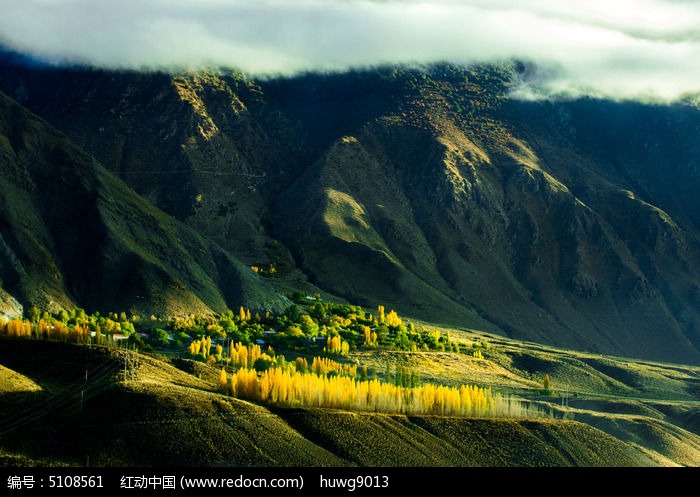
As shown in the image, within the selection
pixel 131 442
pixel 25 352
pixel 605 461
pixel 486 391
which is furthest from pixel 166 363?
pixel 605 461

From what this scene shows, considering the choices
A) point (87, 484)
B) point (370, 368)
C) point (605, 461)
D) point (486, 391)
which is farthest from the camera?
point (370, 368)

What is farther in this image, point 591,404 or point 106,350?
point 591,404

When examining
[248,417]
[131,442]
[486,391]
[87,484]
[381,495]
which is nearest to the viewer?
[87,484]

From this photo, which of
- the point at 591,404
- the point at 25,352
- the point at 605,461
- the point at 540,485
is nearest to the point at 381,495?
the point at 540,485

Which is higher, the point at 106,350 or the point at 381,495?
the point at 106,350

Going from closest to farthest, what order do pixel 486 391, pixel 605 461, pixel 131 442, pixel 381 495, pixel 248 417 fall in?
1. pixel 381 495
2. pixel 131 442
3. pixel 248 417
4. pixel 605 461
5. pixel 486 391

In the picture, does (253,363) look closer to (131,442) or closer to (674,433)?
(131,442)

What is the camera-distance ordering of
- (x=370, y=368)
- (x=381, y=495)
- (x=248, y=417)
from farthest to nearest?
(x=370, y=368) < (x=248, y=417) < (x=381, y=495)

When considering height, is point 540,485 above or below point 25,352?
below

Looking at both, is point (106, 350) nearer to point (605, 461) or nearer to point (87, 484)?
point (87, 484)
